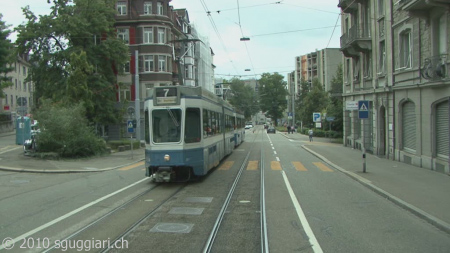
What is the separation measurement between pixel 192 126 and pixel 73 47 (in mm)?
30032

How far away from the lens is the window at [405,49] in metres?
19.5

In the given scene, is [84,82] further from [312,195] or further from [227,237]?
[227,237]

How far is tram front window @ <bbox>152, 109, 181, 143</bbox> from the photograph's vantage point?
1254 cm

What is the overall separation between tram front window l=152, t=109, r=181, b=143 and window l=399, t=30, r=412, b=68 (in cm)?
1298

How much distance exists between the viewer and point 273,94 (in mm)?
109500

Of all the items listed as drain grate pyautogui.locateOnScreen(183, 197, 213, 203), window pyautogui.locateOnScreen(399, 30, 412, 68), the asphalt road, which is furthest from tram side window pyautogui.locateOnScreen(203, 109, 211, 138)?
window pyautogui.locateOnScreen(399, 30, 412, 68)

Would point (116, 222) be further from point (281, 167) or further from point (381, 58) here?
point (381, 58)

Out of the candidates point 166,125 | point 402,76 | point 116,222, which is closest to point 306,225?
point 116,222

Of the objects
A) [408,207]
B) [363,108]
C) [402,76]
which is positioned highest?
[402,76]

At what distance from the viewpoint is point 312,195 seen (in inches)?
439

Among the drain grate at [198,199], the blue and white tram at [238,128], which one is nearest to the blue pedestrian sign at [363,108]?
the drain grate at [198,199]

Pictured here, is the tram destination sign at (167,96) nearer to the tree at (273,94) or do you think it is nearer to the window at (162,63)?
the window at (162,63)

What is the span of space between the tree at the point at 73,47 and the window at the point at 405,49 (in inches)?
1068

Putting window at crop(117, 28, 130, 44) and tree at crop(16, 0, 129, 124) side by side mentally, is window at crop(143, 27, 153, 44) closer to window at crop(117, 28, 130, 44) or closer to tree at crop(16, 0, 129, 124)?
window at crop(117, 28, 130, 44)
